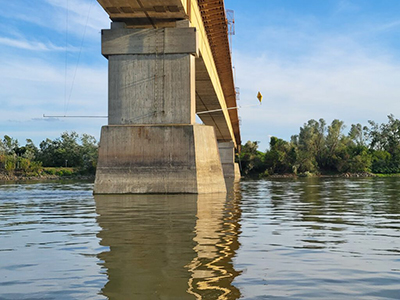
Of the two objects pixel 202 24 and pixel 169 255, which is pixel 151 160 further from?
pixel 169 255

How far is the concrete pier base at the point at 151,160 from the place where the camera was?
19.9 metres

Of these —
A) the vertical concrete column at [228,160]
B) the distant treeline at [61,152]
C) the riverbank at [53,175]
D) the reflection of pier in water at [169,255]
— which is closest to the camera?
the reflection of pier in water at [169,255]

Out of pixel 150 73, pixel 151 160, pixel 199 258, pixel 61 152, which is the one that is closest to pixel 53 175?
pixel 61 152

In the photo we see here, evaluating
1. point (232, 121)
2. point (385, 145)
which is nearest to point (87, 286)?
point (232, 121)

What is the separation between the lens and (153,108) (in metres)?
20.9

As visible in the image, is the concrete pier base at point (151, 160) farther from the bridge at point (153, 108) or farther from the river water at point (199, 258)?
the river water at point (199, 258)

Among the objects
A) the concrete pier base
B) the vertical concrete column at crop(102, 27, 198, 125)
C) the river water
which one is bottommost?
the river water

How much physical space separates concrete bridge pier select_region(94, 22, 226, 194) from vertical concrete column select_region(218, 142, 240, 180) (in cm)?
4509

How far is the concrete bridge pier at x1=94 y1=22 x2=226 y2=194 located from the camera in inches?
789

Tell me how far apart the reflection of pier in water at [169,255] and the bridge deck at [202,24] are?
10812mm

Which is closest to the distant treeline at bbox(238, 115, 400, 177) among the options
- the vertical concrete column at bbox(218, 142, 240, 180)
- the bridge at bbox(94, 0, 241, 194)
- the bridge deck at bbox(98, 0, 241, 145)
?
the vertical concrete column at bbox(218, 142, 240, 180)

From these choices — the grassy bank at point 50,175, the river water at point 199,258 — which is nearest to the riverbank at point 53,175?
the grassy bank at point 50,175

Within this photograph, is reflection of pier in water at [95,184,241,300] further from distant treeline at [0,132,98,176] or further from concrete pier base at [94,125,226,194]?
distant treeline at [0,132,98,176]

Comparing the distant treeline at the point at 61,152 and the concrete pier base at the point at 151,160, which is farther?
the distant treeline at the point at 61,152
